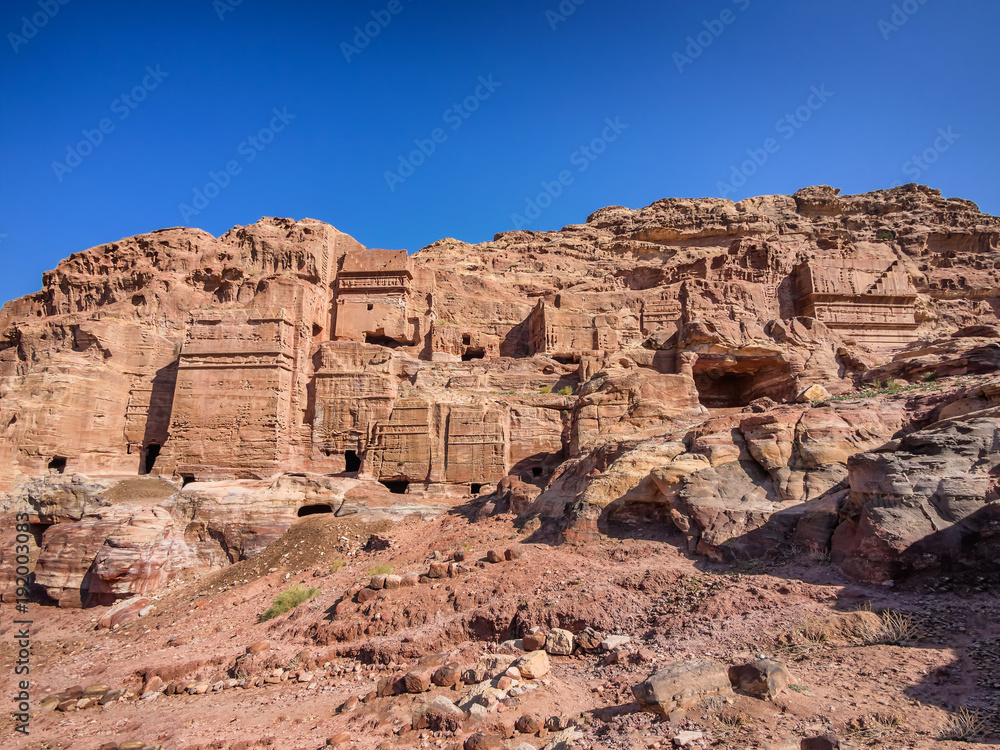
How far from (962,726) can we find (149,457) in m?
26.8

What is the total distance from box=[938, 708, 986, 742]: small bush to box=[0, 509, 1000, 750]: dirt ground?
5 centimetres

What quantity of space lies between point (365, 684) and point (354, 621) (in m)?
1.94

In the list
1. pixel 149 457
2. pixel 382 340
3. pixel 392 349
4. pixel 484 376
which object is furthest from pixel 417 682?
pixel 382 340

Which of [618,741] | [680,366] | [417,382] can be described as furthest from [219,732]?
[680,366]

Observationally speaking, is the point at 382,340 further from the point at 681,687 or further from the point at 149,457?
the point at 681,687

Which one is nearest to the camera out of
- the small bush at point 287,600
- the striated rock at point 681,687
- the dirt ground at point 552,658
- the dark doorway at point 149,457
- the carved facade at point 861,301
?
the dirt ground at point 552,658

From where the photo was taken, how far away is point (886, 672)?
5398 mm

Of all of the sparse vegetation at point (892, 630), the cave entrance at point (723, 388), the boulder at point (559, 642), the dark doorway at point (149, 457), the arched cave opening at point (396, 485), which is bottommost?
the boulder at point (559, 642)

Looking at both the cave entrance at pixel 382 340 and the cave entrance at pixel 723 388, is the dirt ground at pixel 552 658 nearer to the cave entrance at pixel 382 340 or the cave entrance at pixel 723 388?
the cave entrance at pixel 723 388

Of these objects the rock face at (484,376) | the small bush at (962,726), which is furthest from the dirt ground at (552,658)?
the rock face at (484,376)

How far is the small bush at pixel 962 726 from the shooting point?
168 inches

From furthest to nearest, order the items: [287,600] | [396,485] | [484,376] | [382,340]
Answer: [382,340] → [484,376] → [396,485] → [287,600]

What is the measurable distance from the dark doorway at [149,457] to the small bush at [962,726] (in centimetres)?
2524

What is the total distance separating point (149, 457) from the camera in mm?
24031
